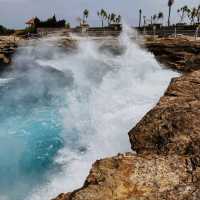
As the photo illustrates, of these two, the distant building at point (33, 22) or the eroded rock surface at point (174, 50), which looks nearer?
the eroded rock surface at point (174, 50)

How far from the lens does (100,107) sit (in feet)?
56.2

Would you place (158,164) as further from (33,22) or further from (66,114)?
(33,22)

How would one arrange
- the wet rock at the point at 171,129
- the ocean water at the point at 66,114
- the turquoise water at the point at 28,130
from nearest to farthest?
the wet rock at the point at 171,129
the ocean water at the point at 66,114
the turquoise water at the point at 28,130

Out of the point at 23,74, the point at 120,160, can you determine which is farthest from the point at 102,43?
the point at 120,160

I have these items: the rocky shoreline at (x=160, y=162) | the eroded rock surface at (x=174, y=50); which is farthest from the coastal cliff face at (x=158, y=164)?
the eroded rock surface at (x=174, y=50)

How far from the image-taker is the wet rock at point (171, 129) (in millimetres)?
5828

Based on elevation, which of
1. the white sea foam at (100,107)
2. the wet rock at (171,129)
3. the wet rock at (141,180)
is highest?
the wet rock at (171,129)

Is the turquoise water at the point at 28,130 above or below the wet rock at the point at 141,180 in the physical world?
below

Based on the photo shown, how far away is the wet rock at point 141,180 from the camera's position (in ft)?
15.2

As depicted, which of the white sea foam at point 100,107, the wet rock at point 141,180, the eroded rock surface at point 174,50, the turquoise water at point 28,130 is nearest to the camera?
the wet rock at point 141,180

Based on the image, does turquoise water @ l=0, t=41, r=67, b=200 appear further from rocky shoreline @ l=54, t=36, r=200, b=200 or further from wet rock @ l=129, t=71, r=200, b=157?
rocky shoreline @ l=54, t=36, r=200, b=200

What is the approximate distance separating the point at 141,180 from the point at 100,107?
39.9 feet

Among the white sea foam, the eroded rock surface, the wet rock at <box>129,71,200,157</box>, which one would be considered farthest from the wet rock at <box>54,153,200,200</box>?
the eroded rock surface

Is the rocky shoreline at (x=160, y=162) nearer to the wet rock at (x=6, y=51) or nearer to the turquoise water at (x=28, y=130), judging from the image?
the turquoise water at (x=28, y=130)
